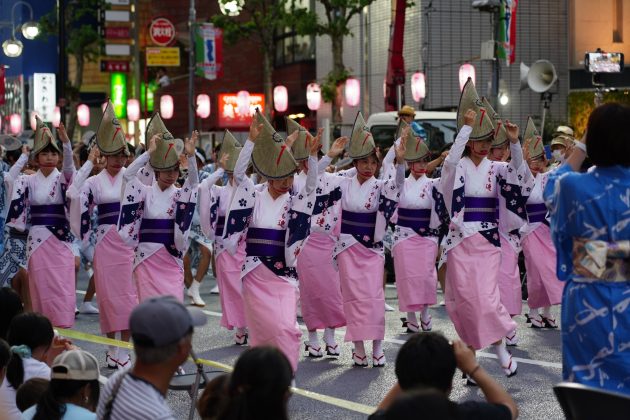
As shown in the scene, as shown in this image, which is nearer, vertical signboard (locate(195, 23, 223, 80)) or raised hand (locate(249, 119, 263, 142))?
raised hand (locate(249, 119, 263, 142))

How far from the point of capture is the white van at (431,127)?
2133 centimetres

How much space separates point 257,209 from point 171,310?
4.94 m

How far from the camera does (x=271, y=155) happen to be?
9578mm

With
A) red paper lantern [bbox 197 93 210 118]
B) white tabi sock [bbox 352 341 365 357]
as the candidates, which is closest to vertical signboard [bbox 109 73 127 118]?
red paper lantern [bbox 197 93 210 118]

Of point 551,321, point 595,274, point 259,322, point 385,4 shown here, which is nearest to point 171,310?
point 595,274

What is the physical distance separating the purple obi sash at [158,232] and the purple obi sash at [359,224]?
1563 millimetres

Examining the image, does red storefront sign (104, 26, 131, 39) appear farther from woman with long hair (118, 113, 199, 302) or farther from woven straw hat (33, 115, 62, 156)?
woman with long hair (118, 113, 199, 302)

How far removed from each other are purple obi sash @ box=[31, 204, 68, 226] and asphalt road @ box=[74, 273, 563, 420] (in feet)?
3.99

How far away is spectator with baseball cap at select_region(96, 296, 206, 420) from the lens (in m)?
4.57

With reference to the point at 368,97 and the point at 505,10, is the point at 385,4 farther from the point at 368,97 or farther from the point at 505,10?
the point at 505,10

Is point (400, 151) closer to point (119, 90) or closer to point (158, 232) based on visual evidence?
point (158, 232)

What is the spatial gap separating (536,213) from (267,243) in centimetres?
461

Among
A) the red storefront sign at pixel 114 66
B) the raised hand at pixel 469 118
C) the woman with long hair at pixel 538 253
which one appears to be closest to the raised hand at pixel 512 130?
the raised hand at pixel 469 118

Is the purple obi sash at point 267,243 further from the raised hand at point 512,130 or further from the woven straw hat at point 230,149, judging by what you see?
the woven straw hat at point 230,149
